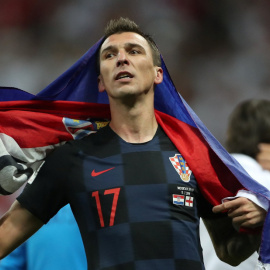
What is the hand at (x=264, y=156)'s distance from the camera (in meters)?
3.21

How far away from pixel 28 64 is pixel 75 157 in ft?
12.9

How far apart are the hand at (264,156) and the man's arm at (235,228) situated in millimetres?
786

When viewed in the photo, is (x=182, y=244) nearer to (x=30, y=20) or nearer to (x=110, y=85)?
(x=110, y=85)

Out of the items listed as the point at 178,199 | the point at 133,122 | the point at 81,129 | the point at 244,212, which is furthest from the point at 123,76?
the point at 244,212

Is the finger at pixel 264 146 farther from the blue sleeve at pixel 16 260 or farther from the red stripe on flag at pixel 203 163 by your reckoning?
the blue sleeve at pixel 16 260

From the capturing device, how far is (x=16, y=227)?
2.30 m

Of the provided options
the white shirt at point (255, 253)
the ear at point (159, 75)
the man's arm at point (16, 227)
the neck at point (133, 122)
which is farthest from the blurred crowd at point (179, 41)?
the man's arm at point (16, 227)

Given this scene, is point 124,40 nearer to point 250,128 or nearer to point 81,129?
point 81,129

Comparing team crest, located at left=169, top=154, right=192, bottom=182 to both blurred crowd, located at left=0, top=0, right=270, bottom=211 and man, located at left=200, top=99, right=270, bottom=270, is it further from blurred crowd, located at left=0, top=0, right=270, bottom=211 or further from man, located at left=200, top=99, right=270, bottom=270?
blurred crowd, located at left=0, top=0, right=270, bottom=211

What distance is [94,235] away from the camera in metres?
2.23

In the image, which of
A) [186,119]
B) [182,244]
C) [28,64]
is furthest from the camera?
[28,64]

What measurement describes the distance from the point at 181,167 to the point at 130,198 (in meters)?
0.27

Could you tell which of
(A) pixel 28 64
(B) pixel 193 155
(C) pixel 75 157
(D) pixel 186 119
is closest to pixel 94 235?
(C) pixel 75 157

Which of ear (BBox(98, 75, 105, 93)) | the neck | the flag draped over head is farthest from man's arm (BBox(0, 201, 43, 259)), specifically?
ear (BBox(98, 75, 105, 93))
